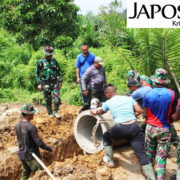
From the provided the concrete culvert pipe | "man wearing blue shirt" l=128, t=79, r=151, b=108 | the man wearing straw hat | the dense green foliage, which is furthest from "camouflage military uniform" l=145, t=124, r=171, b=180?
the dense green foliage

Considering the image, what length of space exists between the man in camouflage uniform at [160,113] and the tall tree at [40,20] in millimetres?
10183

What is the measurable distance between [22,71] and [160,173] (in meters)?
9.18

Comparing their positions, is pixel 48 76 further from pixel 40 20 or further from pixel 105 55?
pixel 40 20

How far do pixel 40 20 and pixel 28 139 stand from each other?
11.0 m

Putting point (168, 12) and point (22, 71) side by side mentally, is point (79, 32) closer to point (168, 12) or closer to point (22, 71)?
point (22, 71)

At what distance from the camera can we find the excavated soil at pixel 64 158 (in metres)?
4.21

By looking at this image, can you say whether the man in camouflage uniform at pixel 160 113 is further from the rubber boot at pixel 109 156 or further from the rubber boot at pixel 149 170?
the rubber boot at pixel 109 156

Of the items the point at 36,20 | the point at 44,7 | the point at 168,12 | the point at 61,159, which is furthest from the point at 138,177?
the point at 36,20

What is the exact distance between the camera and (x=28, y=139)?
412cm

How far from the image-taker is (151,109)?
3.75 meters

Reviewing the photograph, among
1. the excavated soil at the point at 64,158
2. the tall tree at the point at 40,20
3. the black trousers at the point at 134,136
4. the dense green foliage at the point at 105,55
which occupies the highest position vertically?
the tall tree at the point at 40,20

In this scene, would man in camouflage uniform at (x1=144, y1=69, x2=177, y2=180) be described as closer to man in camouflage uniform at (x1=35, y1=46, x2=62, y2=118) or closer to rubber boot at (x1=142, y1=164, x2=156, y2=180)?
rubber boot at (x1=142, y1=164, x2=156, y2=180)

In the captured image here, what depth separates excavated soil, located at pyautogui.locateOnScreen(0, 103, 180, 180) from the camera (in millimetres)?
4207

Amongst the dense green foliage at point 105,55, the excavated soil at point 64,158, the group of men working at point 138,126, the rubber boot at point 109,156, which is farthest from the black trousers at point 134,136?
the dense green foliage at point 105,55
